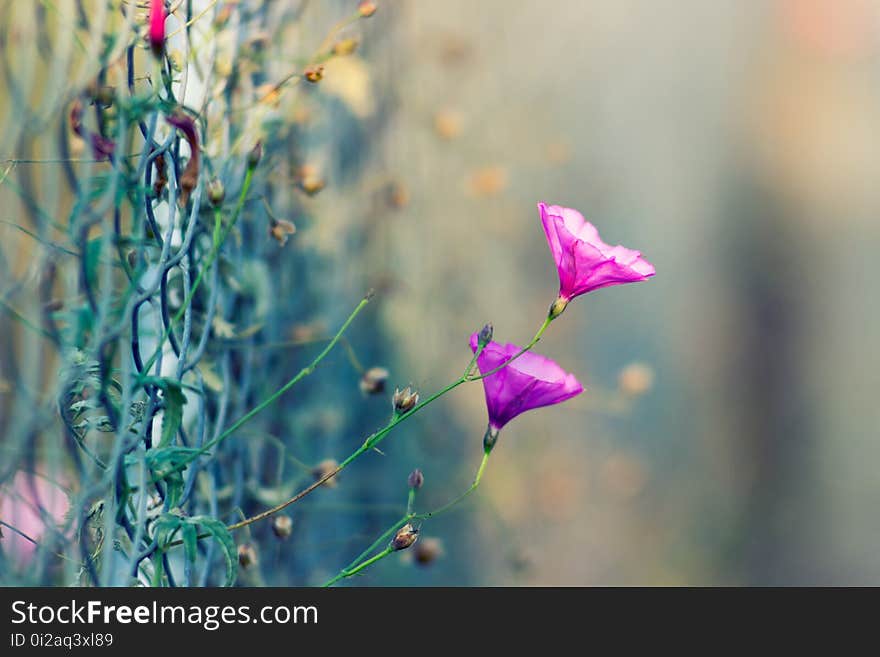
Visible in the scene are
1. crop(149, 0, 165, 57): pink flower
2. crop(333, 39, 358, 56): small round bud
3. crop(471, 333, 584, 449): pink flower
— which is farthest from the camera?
crop(333, 39, 358, 56): small round bud

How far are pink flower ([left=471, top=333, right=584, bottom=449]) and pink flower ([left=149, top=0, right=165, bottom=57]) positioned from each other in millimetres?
248

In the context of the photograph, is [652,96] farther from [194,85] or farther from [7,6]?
[7,6]

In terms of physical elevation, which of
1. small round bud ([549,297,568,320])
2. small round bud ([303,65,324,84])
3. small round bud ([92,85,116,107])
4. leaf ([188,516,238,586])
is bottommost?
leaf ([188,516,238,586])

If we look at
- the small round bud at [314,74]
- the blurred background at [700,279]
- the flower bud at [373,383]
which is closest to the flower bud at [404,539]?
the flower bud at [373,383]

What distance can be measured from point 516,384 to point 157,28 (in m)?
0.30

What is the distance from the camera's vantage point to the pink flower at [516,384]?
51cm

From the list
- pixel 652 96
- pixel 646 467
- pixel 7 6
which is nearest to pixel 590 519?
pixel 646 467

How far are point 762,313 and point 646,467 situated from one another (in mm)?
410

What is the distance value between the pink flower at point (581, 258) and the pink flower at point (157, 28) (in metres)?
0.24

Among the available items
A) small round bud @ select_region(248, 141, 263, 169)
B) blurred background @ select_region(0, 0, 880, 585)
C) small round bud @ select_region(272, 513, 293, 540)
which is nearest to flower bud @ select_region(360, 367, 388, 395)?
small round bud @ select_region(272, 513, 293, 540)

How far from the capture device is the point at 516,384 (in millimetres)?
520

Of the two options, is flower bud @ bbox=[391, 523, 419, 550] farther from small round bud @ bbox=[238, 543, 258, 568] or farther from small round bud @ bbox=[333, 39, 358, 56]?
small round bud @ bbox=[333, 39, 358, 56]

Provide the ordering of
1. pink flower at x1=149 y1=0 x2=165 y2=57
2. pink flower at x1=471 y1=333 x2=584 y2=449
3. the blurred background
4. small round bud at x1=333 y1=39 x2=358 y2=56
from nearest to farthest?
pink flower at x1=149 y1=0 x2=165 y2=57, pink flower at x1=471 y1=333 x2=584 y2=449, small round bud at x1=333 y1=39 x2=358 y2=56, the blurred background

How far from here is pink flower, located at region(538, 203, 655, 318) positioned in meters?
0.49
